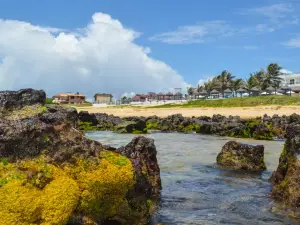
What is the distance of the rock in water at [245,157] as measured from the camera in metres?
15.9

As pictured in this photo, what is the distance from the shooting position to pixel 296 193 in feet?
33.9

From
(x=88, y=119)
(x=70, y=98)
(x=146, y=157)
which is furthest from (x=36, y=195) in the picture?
(x=70, y=98)

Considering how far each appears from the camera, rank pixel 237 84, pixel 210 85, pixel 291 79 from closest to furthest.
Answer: pixel 291 79
pixel 237 84
pixel 210 85

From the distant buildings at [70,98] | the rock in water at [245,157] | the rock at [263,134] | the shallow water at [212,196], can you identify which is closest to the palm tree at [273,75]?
the distant buildings at [70,98]

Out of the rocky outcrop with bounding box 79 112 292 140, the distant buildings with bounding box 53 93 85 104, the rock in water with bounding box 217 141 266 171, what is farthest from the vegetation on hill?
the rock in water with bounding box 217 141 266 171

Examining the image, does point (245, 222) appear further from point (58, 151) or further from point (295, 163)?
point (58, 151)

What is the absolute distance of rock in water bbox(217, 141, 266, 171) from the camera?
15.9m

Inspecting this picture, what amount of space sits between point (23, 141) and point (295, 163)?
7.24m

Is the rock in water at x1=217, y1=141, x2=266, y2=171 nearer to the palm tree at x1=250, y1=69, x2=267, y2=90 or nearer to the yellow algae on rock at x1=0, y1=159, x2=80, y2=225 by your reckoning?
the yellow algae on rock at x1=0, y1=159, x2=80, y2=225

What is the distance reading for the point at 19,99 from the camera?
9008mm

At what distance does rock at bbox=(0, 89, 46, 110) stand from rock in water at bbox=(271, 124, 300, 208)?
6.75 meters

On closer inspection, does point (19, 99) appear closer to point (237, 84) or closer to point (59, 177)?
point (59, 177)

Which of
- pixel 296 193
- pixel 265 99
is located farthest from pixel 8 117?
pixel 265 99

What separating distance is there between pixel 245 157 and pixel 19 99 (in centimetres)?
1010
